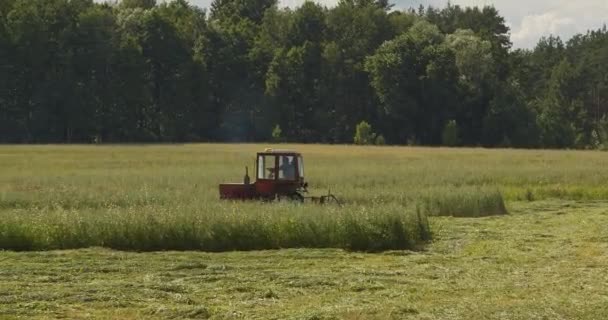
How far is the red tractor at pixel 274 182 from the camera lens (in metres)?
22.0

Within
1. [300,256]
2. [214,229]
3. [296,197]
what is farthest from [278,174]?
[300,256]

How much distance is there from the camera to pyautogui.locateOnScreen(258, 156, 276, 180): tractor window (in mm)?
22312

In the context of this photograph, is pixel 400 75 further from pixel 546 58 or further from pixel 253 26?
pixel 546 58

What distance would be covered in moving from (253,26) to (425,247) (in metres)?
84.5

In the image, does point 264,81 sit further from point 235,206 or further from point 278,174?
point 235,206

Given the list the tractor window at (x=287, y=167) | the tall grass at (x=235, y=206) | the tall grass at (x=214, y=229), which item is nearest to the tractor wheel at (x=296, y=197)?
the tractor window at (x=287, y=167)

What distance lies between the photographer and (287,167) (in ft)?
73.2

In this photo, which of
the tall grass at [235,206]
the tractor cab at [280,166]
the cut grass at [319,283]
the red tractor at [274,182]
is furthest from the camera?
the tractor cab at [280,166]

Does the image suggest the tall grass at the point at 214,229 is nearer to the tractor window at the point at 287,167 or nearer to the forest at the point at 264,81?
the tractor window at the point at 287,167

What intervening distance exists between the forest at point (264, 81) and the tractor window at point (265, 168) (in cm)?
5895

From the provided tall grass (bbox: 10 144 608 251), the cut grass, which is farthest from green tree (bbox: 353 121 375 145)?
the cut grass

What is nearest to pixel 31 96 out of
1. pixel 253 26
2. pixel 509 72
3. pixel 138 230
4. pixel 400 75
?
pixel 253 26

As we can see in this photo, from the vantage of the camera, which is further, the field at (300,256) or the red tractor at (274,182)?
the red tractor at (274,182)

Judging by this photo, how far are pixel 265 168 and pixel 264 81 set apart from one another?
2745 inches
